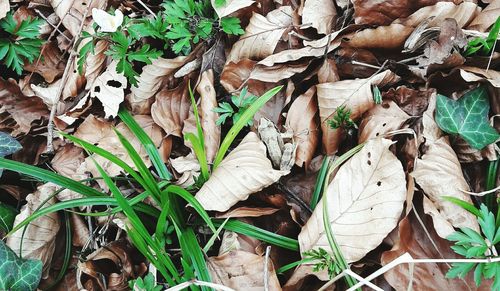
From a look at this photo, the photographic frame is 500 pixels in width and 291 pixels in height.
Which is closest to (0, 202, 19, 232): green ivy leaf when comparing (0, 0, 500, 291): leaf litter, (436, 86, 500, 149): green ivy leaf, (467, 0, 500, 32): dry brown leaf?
(0, 0, 500, 291): leaf litter

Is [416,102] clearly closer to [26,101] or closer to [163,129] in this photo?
[163,129]

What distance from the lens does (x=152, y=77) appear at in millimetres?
1874

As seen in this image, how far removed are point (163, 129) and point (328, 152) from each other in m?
0.64

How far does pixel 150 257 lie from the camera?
4.69 ft

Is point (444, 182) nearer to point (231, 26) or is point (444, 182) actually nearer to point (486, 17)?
point (486, 17)

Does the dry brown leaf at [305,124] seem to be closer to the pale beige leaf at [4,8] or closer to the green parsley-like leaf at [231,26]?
the green parsley-like leaf at [231,26]

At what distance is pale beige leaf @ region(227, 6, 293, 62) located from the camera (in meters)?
1.80

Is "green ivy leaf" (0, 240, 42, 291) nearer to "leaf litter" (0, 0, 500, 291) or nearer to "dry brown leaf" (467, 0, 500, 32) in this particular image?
"leaf litter" (0, 0, 500, 291)

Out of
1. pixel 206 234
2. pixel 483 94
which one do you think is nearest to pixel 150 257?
pixel 206 234

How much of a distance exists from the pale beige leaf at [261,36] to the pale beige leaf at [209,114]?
0.13 metres

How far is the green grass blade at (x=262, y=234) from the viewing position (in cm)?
147

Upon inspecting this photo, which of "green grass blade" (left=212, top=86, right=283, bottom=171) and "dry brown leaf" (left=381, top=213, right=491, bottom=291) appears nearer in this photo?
"dry brown leaf" (left=381, top=213, right=491, bottom=291)

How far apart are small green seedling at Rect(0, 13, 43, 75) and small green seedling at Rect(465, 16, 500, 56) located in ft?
5.49

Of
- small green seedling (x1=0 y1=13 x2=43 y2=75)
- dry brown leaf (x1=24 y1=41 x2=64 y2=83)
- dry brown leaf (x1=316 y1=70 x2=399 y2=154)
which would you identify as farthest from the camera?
dry brown leaf (x1=24 y1=41 x2=64 y2=83)
